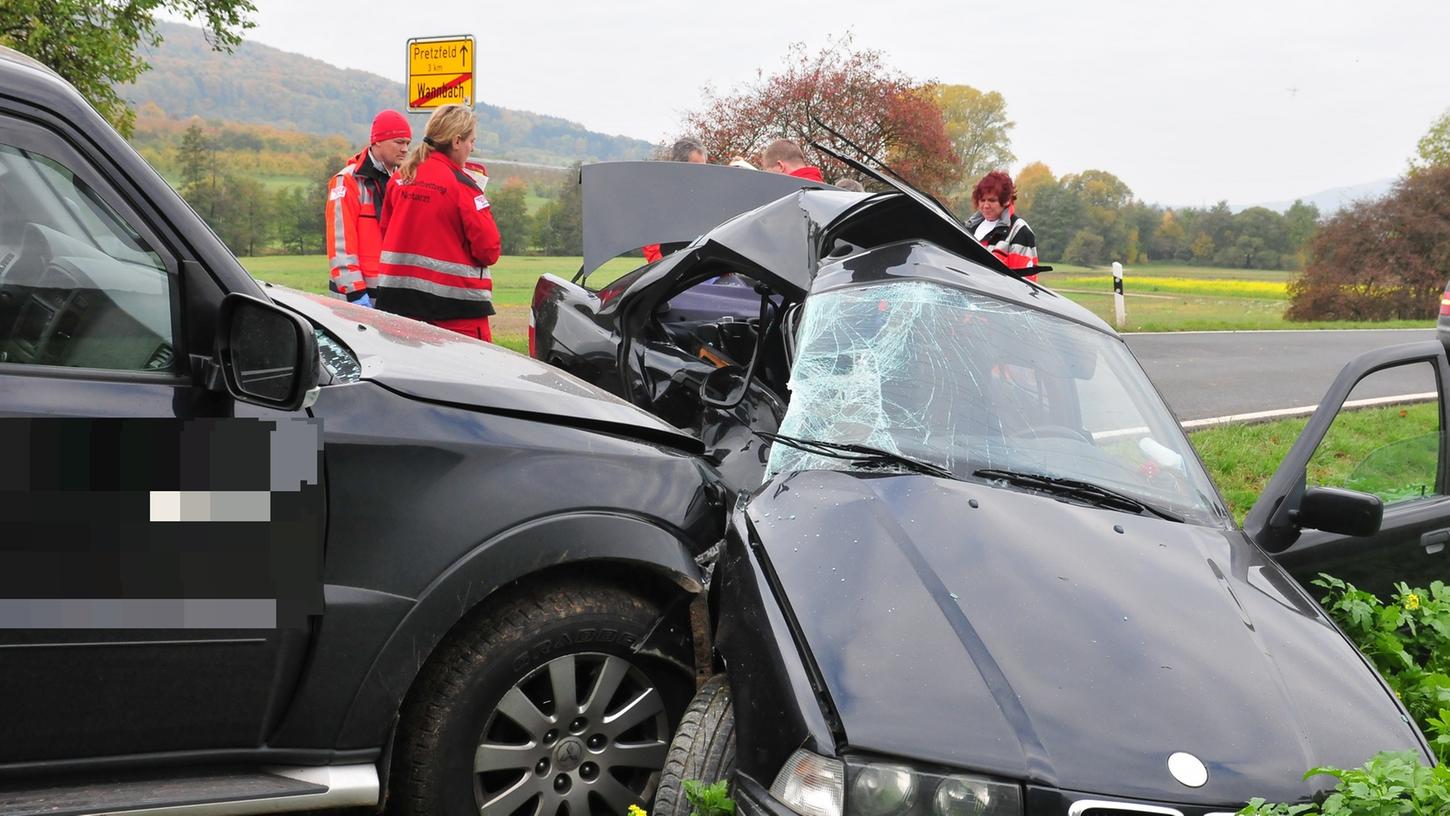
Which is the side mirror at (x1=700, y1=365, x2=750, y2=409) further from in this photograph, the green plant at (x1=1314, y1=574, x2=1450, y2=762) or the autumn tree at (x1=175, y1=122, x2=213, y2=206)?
the autumn tree at (x1=175, y1=122, x2=213, y2=206)

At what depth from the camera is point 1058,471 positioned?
309cm

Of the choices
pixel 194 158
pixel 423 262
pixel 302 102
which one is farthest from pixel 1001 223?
pixel 302 102

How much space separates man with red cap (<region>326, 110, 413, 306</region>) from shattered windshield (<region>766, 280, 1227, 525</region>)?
13.9 ft

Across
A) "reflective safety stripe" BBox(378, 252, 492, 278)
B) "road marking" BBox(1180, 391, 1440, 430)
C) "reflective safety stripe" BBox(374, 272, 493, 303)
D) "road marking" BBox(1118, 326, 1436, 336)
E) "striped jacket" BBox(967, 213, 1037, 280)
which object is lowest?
"road marking" BBox(1180, 391, 1440, 430)

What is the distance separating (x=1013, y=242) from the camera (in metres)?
8.45

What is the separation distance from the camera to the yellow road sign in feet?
29.3

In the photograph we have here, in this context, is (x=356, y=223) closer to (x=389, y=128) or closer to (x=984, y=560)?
(x=389, y=128)

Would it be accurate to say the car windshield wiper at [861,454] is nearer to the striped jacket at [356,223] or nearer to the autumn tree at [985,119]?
the striped jacket at [356,223]

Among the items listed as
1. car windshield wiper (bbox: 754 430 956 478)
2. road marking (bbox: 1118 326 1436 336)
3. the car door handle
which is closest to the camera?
car windshield wiper (bbox: 754 430 956 478)

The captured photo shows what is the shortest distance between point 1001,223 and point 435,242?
4.64 meters

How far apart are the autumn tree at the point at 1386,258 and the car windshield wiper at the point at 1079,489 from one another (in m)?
Result: 24.8

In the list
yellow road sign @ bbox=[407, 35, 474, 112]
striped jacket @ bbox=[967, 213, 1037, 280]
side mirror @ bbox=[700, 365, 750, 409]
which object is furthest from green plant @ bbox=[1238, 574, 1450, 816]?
yellow road sign @ bbox=[407, 35, 474, 112]

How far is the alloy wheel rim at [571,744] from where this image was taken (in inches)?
109

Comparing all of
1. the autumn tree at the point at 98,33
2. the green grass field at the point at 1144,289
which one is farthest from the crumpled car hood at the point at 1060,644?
the autumn tree at the point at 98,33
